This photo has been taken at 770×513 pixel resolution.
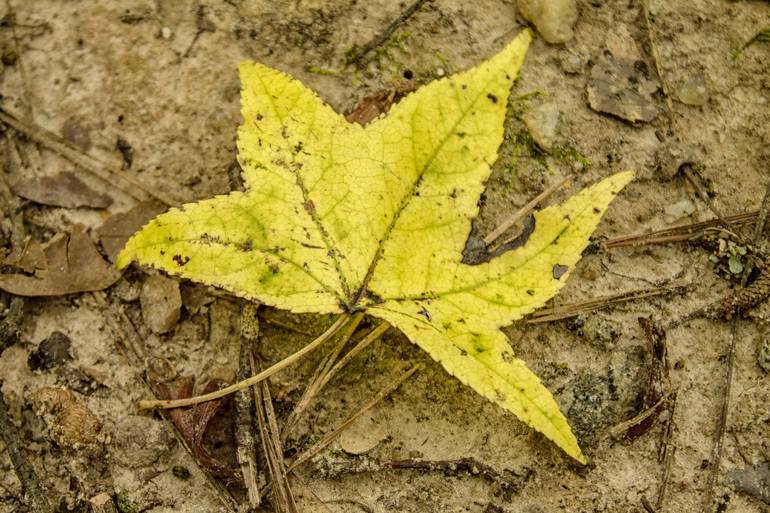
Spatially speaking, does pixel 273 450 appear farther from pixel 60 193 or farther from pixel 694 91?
pixel 694 91

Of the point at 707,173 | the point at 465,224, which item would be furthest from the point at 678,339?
the point at 465,224

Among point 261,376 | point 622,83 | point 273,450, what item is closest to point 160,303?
point 261,376

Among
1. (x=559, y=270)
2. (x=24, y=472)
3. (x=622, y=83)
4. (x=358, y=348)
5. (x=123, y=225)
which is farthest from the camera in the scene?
(x=622, y=83)

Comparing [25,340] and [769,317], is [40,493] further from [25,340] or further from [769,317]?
[769,317]

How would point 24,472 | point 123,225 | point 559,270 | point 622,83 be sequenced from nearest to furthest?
point 559,270 → point 24,472 → point 123,225 → point 622,83

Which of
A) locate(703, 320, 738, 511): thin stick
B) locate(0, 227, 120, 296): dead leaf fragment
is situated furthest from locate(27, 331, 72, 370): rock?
locate(703, 320, 738, 511): thin stick

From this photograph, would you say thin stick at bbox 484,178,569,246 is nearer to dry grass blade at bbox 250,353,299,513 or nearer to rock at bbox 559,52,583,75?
rock at bbox 559,52,583,75

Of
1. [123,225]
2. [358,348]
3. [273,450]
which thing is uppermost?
[123,225]

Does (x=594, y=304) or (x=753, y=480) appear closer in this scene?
(x=753, y=480)
